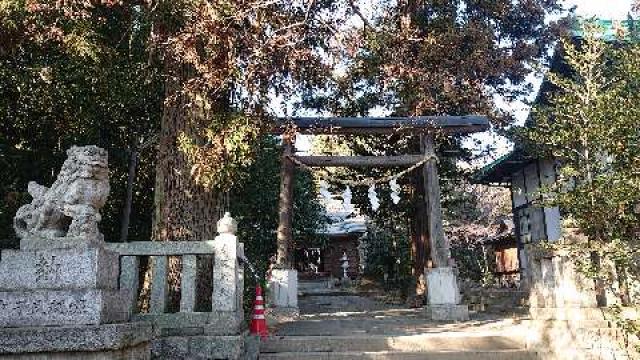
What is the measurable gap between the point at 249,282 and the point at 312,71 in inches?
242

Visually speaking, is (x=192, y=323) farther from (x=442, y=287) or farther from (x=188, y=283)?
(x=442, y=287)

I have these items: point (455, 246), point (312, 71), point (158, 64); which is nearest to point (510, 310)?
point (312, 71)

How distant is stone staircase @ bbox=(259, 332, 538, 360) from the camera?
6969 millimetres

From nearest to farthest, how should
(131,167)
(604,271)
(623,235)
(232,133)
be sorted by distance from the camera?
(604,271), (623,235), (232,133), (131,167)

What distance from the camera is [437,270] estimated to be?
1152 cm

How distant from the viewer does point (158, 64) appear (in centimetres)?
1063

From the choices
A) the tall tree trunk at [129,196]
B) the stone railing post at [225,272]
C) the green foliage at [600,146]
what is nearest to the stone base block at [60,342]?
the stone railing post at [225,272]

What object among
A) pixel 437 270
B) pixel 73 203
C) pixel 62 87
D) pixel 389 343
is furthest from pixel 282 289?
pixel 73 203

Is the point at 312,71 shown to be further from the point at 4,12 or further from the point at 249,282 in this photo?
the point at 249,282

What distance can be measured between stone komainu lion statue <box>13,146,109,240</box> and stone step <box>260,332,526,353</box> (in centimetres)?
343

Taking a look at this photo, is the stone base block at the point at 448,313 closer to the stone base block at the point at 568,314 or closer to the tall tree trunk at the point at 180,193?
the stone base block at the point at 568,314

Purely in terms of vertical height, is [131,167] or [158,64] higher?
[158,64]

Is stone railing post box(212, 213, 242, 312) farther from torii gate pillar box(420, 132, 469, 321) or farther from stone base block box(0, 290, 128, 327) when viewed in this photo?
torii gate pillar box(420, 132, 469, 321)

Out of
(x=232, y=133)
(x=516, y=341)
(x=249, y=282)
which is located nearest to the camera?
(x=516, y=341)
